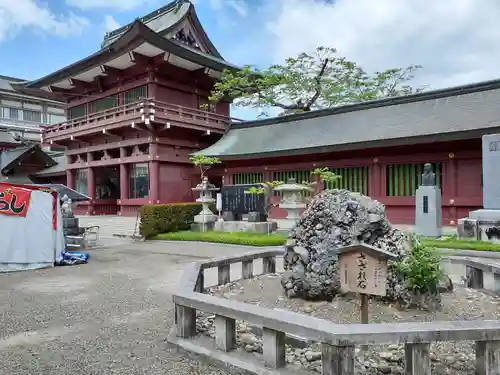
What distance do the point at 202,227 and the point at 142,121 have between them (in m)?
7.52

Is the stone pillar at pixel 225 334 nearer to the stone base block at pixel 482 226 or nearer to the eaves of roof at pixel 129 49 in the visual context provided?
the stone base block at pixel 482 226

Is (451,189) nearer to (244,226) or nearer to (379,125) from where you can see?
(379,125)

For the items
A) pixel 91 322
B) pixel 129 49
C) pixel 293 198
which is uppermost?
pixel 129 49

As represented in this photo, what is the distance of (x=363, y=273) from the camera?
3.99 metres

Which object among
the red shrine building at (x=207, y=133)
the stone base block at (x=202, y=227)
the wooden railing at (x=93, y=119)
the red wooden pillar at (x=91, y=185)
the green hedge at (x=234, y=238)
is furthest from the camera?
the red wooden pillar at (x=91, y=185)

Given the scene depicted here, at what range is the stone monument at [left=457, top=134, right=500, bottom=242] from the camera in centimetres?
1124

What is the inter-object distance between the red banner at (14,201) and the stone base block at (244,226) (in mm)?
7700

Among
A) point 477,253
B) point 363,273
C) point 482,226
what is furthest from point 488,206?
point 363,273

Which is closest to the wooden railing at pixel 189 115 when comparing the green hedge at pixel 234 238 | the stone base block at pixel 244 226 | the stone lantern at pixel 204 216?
the stone lantern at pixel 204 216

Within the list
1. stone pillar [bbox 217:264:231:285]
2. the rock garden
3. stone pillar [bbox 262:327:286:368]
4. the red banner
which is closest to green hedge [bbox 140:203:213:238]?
the red banner

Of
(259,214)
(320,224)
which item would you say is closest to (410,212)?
(259,214)

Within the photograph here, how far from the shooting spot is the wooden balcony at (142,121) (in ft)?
66.9

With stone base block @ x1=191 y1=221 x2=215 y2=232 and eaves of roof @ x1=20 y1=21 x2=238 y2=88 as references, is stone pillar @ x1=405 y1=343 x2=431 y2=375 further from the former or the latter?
eaves of roof @ x1=20 y1=21 x2=238 y2=88

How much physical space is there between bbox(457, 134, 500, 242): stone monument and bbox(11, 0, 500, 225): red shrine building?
1.79m
